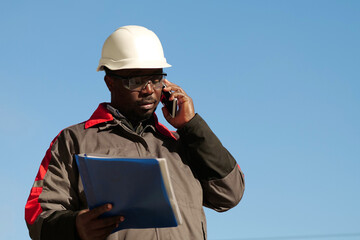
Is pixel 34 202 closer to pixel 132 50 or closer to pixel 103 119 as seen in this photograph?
pixel 103 119

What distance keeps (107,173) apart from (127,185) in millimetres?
149

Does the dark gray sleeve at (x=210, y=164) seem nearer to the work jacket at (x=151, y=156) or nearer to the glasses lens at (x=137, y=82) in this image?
the work jacket at (x=151, y=156)

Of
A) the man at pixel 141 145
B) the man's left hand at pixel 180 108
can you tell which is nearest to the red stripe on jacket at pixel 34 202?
the man at pixel 141 145

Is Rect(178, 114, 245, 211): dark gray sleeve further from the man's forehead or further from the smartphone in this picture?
the man's forehead

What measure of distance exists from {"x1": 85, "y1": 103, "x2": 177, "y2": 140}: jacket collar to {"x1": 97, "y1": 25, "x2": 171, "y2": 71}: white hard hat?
0.35 metres

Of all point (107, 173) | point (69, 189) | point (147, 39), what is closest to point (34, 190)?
point (69, 189)

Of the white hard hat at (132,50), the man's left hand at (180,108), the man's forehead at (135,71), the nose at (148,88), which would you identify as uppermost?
the white hard hat at (132,50)

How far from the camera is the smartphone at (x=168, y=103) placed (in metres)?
4.91

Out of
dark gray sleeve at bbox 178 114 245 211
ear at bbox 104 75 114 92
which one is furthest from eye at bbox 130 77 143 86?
dark gray sleeve at bbox 178 114 245 211

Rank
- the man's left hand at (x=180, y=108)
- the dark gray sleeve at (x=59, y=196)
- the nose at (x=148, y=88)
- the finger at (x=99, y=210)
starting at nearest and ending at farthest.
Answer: the finger at (x=99, y=210) → the dark gray sleeve at (x=59, y=196) → the nose at (x=148, y=88) → the man's left hand at (x=180, y=108)

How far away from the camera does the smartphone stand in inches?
193

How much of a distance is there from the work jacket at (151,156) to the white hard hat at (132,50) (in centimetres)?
40

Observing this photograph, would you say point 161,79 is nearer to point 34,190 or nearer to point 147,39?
point 147,39

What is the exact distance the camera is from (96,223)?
391 centimetres
